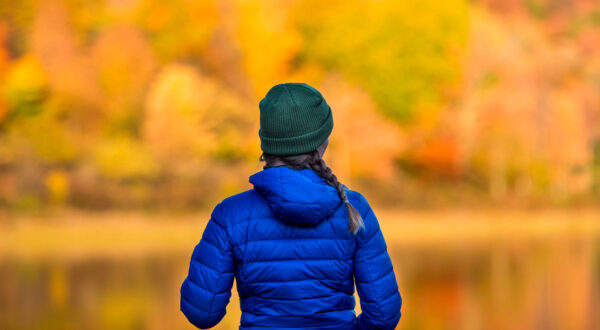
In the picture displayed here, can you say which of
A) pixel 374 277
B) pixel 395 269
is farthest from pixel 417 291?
pixel 374 277

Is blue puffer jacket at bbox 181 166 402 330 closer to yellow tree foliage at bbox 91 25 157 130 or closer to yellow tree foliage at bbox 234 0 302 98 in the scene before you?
yellow tree foliage at bbox 91 25 157 130

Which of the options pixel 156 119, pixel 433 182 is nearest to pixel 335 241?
pixel 156 119

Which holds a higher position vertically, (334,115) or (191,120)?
(191,120)

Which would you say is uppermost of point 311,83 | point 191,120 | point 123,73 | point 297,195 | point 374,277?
point 123,73

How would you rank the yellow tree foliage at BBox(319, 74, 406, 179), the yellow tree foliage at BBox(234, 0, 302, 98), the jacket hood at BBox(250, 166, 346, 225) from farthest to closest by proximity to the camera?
1. the yellow tree foliage at BBox(234, 0, 302, 98)
2. the yellow tree foliage at BBox(319, 74, 406, 179)
3. the jacket hood at BBox(250, 166, 346, 225)

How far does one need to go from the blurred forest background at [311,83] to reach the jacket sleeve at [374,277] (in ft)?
83.3

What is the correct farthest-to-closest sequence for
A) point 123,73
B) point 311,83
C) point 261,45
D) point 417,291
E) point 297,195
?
point 311,83 → point 261,45 → point 123,73 → point 417,291 → point 297,195

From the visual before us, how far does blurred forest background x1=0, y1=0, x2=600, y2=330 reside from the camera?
79.5 feet

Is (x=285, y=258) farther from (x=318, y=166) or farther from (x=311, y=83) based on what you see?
(x=311, y=83)

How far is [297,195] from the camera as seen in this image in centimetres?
238

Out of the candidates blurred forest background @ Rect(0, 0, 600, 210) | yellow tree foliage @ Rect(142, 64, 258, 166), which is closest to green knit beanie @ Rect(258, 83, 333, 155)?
blurred forest background @ Rect(0, 0, 600, 210)

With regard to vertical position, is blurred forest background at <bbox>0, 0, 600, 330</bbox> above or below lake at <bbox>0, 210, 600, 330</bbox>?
above

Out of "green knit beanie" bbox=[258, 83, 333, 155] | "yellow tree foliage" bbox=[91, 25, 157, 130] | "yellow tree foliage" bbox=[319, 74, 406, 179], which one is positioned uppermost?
"yellow tree foliage" bbox=[91, 25, 157, 130]

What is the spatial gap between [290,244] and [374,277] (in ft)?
0.85
